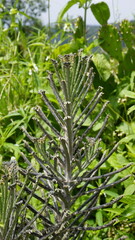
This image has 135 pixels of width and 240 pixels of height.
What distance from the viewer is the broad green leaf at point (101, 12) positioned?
92.3 inches

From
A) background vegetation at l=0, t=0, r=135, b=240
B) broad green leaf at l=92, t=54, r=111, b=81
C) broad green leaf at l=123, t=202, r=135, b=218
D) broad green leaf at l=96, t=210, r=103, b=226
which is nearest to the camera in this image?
broad green leaf at l=123, t=202, r=135, b=218

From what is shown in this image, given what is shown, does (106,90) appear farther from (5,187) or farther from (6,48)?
(5,187)

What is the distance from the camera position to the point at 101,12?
92.8 inches

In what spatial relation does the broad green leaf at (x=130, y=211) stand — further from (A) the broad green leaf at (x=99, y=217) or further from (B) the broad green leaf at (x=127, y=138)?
(B) the broad green leaf at (x=127, y=138)

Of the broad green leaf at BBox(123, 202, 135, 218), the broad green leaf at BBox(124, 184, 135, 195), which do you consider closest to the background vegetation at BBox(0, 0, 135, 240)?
the broad green leaf at BBox(124, 184, 135, 195)

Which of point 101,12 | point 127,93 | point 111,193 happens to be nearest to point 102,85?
point 127,93

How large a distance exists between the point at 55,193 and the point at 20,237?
0.49ft

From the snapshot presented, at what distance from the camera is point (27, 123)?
6.64 feet

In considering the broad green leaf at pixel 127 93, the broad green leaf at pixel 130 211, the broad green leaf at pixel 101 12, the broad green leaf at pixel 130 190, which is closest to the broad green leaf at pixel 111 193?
the broad green leaf at pixel 130 190

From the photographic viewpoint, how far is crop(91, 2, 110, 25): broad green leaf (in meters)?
2.34

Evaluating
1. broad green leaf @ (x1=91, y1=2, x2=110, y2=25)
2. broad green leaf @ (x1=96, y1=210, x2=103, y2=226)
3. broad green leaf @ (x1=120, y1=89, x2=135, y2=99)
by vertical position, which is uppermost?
broad green leaf @ (x1=91, y1=2, x2=110, y2=25)

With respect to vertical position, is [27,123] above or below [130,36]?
below

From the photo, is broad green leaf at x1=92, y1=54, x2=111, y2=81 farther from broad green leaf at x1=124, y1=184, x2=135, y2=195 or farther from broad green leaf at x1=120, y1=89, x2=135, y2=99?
broad green leaf at x1=124, y1=184, x2=135, y2=195

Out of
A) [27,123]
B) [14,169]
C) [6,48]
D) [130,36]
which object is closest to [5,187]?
[14,169]
